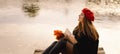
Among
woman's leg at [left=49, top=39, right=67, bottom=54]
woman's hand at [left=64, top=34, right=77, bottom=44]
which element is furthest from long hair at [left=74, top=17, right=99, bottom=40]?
woman's leg at [left=49, top=39, right=67, bottom=54]

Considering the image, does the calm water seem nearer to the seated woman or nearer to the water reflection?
the water reflection

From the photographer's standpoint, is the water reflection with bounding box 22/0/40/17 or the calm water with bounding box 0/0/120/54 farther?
the water reflection with bounding box 22/0/40/17

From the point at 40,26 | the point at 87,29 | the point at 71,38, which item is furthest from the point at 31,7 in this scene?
the point at 87,29

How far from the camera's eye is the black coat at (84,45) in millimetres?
4871

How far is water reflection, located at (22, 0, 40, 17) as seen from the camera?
11250 mm

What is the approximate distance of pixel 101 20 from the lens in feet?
34.6

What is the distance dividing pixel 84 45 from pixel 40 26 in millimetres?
4751

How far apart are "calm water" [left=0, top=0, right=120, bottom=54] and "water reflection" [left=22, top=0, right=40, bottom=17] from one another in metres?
0.10

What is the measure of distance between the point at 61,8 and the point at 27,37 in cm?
449

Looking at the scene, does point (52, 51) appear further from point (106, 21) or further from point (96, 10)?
point (96, 10)

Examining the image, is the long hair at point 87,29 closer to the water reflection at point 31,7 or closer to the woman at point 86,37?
the woman at point 86,37

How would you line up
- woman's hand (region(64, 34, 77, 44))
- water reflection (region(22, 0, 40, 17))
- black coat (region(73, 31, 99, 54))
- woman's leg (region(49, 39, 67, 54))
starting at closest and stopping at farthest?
black coat (region(73, 31, 99, 54))
woman's hand (region(64, 34, 77, 44))
woman's leg (region(49, 39, 67, 54))
water reflection (region(22, 0, 40, 17))

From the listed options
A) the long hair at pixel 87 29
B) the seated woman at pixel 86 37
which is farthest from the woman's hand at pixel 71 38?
the long hair at pixel 87 29

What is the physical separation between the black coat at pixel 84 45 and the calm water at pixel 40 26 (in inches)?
92.5
